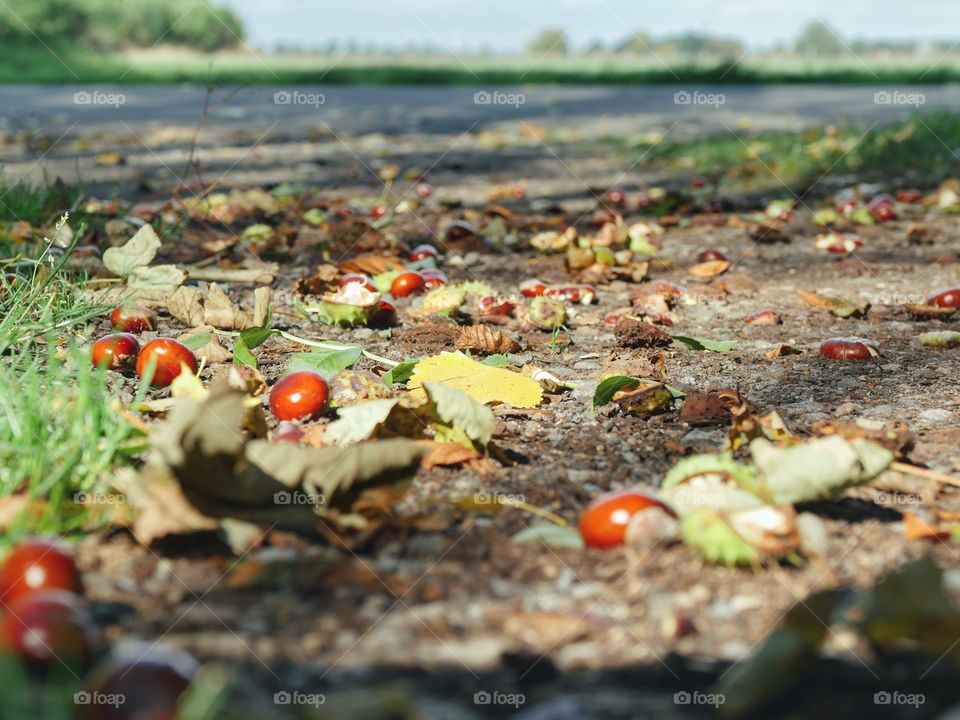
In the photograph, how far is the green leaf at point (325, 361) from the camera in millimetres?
2494

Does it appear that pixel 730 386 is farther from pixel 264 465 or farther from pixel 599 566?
pixel 264 465

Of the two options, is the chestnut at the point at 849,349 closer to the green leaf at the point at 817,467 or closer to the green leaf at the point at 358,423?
the green leaf at the point at 817,467

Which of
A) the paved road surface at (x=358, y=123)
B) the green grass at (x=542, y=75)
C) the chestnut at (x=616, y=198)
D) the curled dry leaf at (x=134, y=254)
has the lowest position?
the chestnut at (x=616, y=198)

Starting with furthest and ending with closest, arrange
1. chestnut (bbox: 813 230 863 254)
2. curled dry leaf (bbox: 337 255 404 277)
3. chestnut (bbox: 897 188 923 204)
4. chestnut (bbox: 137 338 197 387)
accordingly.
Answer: chestnut (bbox: 897 188 923 204)
chestnut (bbox: 813 230 863 254)
curled dry leaf (bbox: 337 255 404 277)
chestnut (bbox: 137 338 197 387)

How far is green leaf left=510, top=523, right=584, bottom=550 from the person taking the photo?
1640mm

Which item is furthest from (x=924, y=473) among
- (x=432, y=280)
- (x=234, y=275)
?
(x=234, y=275)

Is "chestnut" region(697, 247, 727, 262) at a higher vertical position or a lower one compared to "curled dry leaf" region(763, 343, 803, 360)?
higher

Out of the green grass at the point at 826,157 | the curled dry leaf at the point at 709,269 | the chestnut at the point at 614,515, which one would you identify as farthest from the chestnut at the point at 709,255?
the chestnut at the point at 614,515

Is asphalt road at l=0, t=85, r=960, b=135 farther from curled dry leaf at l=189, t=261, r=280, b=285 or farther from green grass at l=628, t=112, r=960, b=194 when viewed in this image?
curled dry leaf at l=189, t=261, r=280, b=285

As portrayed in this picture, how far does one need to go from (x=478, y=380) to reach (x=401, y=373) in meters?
0.20

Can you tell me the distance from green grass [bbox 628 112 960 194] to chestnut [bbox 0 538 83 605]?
18.5 ft

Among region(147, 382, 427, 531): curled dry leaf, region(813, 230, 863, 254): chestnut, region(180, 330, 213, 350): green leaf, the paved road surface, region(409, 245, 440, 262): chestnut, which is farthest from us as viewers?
the paved road surface

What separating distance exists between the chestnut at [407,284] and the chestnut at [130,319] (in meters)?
0.91

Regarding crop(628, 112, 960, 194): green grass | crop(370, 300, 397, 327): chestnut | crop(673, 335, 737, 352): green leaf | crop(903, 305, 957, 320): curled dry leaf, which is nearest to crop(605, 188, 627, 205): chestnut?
crop(628, 112, 960, 194): green grass
